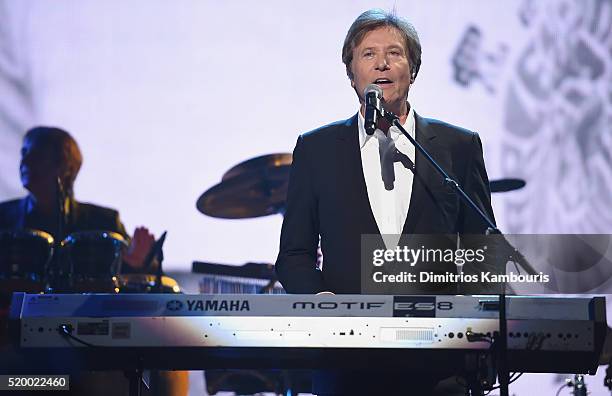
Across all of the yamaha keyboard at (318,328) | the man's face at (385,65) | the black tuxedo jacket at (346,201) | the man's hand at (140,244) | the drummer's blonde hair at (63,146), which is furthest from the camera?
the drummer's blonde hair at (63,146)

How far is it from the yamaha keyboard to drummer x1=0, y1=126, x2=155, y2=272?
291 centimetres

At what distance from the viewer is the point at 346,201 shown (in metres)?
2.63

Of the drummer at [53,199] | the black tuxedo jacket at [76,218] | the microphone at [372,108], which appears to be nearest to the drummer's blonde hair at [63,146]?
the drummer at [53,199]

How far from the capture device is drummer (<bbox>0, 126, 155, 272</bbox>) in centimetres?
521

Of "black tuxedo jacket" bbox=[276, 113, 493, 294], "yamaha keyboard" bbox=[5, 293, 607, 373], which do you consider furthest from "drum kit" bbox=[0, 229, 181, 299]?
"yamaha keyboard" bbox=[5, 293, 607, 373]

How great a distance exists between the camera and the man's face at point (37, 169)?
5312 mm

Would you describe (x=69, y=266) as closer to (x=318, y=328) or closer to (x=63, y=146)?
(x=63, y=146)

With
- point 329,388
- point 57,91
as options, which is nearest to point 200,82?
point 57,91

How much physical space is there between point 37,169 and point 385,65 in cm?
316

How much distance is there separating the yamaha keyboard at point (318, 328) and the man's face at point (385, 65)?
2.44 feet

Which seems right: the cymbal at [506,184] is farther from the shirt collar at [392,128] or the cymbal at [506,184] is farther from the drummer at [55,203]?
the shirt collar at [392,128]

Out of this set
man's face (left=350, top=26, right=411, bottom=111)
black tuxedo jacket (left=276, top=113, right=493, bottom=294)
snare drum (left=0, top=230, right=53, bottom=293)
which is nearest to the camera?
black tuxedo jacket (left=276, top=113, right=493, bottom=294)

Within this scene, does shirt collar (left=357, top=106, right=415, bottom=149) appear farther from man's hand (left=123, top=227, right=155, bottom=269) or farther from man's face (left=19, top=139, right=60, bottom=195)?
man's face (left=19, top=139, right=60, bottom=195)

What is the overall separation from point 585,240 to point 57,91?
303 cm
